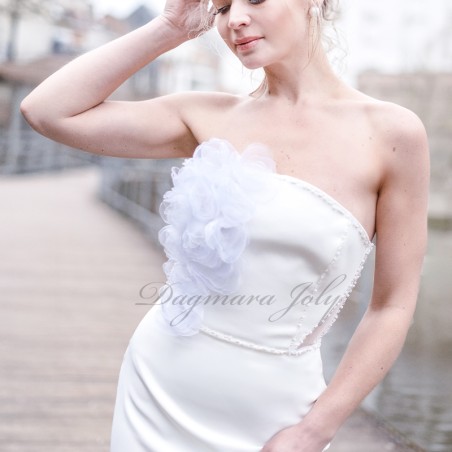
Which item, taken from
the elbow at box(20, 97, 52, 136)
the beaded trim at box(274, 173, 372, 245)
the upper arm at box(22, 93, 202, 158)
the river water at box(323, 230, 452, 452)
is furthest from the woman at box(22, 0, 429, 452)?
the river water at box(323, 230, 452, 452)

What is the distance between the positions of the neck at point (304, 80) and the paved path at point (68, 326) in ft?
8.52

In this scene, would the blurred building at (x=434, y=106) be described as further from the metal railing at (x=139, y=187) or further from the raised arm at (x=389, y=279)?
the raised arm at (x=389, y=279)

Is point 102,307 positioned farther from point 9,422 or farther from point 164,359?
point 164,359

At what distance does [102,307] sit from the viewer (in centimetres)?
721

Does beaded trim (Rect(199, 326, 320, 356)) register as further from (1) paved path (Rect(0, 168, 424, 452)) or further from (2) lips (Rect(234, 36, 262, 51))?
(1) paved path (Rect(0, 168, 424, 452))

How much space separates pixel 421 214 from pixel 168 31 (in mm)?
591

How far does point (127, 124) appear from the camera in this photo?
5.34 feet

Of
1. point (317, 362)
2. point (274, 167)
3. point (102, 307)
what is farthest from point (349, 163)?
point (102, 307)

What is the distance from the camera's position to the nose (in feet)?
4.67

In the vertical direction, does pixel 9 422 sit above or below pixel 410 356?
above

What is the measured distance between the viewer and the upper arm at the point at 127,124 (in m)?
1.63

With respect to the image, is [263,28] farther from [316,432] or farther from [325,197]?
[316,432]

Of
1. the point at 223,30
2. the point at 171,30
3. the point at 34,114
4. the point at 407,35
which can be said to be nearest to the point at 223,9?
the point at 223,30

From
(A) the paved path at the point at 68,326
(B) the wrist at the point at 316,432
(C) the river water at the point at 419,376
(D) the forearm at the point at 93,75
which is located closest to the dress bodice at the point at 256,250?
(B) the wrist at the point at 316,432
